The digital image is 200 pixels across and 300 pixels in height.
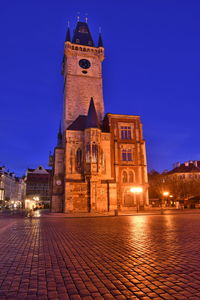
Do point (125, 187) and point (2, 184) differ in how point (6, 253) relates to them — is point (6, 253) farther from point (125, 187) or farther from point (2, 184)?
point (2, 184)

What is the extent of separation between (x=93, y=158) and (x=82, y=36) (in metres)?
32.2

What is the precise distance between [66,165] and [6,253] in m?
31.0

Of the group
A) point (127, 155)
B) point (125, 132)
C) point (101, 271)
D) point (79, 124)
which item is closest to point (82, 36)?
point (79, 124)

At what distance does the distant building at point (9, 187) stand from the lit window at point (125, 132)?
64.2 m

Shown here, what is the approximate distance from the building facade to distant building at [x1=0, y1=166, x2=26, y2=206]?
5717 centimetres

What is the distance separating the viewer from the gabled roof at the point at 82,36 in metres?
53.5

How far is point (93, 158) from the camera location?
3834cm

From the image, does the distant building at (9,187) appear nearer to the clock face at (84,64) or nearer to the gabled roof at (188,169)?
the clock face at (84,64)

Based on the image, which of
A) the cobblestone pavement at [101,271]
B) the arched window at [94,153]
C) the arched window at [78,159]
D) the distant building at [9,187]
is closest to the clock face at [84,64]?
the arched window at [78,159]

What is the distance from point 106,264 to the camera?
6.97 meters

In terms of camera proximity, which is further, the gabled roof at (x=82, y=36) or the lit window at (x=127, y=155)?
the gabled roof at (x=82, y=36)

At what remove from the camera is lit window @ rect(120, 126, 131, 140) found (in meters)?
43.8

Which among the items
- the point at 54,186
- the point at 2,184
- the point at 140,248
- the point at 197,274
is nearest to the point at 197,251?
the point at 140,248

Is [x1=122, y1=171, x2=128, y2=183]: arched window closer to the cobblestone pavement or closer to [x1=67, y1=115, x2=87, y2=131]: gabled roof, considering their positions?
[x1=67, y1=115, x2=87, y2=131]: gabled roof
